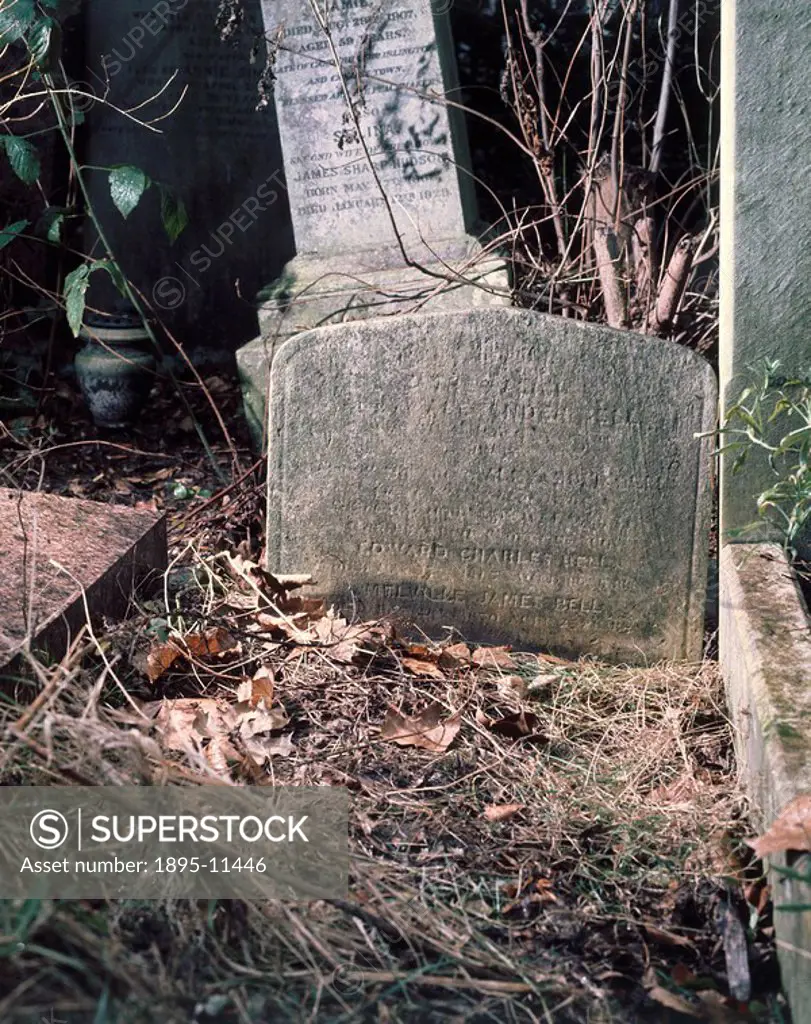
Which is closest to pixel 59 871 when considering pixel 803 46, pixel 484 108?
pixel 803 46

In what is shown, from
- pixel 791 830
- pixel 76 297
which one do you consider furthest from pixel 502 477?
pixel 76 297

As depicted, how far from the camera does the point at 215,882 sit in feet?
6.30

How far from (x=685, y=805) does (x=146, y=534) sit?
5.11 ft

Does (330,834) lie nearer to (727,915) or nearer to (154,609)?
(727,915)

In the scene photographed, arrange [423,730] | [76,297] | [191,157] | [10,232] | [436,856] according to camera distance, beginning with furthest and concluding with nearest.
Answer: [191,157]
[10,232]
[76,297]
[423,730]
[436,856]

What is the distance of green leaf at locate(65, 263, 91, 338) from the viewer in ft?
13.1

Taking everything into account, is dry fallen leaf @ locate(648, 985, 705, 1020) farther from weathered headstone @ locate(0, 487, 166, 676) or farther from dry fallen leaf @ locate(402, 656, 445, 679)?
weathered headstone @ locate(0, 487, 166, 676)

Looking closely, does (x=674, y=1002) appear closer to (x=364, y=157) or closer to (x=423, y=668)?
(x=423, y=668)

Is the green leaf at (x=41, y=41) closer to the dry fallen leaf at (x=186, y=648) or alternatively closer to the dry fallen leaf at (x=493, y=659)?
the dry fallen leaf at (x=186, y=648)

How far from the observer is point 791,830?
6.17 feet

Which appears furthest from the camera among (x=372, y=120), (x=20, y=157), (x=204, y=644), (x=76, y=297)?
(x=372, y=120)

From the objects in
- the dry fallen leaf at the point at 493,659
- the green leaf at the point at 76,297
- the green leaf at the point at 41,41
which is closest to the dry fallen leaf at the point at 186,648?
the dry fallen leaf at the point at 493,659

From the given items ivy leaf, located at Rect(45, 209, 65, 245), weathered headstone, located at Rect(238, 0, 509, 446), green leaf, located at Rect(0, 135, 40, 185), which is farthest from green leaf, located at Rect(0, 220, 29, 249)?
weathered headstone, located at Rect(238, 0, 509, 446)

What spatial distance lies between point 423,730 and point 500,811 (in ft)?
1.17
